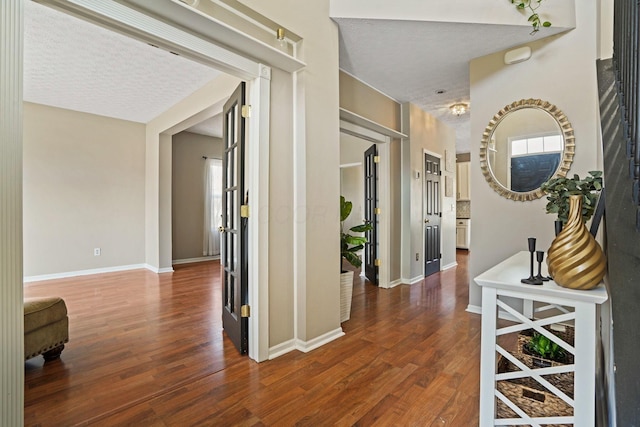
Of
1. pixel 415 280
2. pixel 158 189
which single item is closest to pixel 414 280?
pixel 415 280

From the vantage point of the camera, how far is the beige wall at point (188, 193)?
625 cm

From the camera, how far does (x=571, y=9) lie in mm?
2715

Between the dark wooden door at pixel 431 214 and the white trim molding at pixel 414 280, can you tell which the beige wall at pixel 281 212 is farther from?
the dark wooden door at pixel 431 214

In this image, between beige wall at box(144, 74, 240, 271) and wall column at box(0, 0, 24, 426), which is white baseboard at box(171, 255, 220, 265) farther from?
wall column at box(0, 0, 24, 426)

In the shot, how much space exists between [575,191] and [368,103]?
305cm

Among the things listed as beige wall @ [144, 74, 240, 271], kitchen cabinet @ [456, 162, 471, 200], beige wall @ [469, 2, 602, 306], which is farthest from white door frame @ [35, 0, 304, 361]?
kitchen cabinet @ [456, 162, 471, 200]

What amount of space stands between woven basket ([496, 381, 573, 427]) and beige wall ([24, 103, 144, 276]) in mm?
6184

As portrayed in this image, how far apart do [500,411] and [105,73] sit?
492cm

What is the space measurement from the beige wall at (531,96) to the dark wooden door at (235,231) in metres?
2.51

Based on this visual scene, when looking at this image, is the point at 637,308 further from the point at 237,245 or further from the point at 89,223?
the point at 89,223

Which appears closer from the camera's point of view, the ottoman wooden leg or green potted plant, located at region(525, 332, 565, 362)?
green potted plant, located at region(525, 332, 565, 362)

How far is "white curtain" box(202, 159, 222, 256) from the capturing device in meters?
6.63

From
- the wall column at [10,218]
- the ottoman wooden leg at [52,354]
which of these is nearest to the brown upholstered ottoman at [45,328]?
the ottoman wooden leg at [52,354]

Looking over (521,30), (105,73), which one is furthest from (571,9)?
(105,73)
